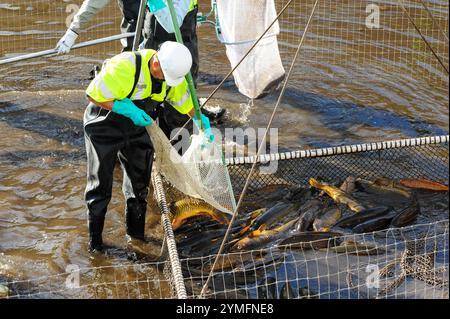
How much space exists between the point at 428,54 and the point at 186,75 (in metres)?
5.39

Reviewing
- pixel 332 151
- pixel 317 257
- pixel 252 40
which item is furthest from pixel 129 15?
pixel 317 257

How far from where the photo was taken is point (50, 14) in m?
10.7

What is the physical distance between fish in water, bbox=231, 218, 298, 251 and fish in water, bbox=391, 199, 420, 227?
0.92 metres

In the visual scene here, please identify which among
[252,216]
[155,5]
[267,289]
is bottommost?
[267,289]

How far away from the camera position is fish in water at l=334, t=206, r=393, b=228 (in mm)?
5699

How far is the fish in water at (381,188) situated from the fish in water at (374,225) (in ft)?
1.37

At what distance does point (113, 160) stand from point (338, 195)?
213cm

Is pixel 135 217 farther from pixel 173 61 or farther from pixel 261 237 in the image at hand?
pixel 173 61

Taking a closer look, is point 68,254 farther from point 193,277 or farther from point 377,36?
point 377,36

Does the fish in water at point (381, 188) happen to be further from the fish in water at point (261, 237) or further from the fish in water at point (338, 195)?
the fish in water at point (261, 237)

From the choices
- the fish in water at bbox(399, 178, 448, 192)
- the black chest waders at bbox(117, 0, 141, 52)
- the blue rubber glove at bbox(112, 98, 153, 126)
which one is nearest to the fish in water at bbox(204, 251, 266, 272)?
the blue rubber glove at bbox(112, 98, 153, 126)

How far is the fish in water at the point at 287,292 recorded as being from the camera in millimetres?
4832

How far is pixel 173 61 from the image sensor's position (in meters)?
4.74

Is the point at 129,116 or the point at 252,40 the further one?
the point at 252,40
